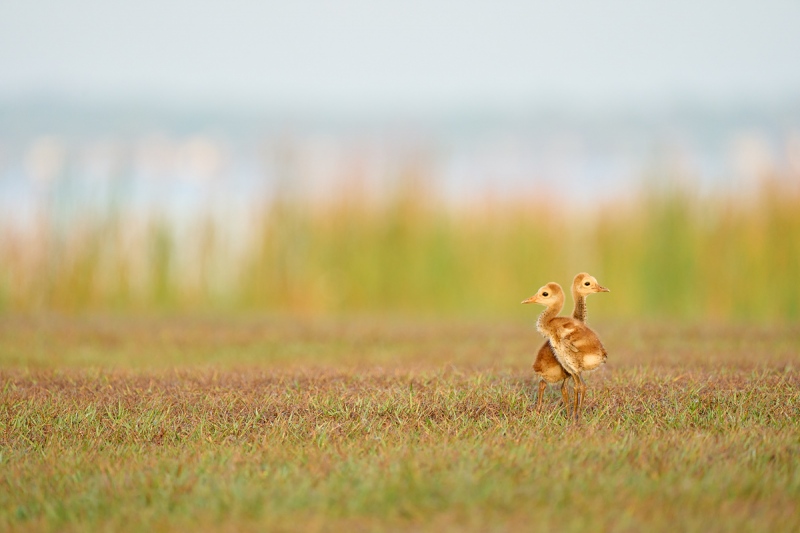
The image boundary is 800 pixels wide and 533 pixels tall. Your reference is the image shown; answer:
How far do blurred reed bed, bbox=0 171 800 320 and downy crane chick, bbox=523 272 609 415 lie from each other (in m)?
5.77

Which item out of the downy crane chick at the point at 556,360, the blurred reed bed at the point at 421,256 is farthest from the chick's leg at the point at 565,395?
the blurred reed bed at the point at 421,256

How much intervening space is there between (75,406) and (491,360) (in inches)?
103

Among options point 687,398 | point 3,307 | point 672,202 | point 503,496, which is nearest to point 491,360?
point 687,398

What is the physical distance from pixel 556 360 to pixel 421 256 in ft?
21.4

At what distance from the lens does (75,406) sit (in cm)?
435

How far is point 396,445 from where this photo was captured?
3.57 meters

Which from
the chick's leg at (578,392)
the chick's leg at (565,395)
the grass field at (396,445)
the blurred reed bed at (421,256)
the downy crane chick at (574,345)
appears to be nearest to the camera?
the grass field at (396,445)

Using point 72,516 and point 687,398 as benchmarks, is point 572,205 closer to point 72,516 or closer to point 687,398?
point 687,398

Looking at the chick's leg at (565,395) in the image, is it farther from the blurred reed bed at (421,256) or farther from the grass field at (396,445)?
the blurred reed bed at (421,256)

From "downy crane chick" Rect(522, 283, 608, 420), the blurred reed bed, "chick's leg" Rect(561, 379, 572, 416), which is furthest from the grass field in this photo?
the blurred reed bed

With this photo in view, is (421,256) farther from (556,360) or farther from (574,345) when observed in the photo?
(574,345)

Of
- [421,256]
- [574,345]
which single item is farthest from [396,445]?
[421,256]

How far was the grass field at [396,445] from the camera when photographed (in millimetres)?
2834

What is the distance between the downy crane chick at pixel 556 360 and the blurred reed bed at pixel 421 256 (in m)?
5.77
